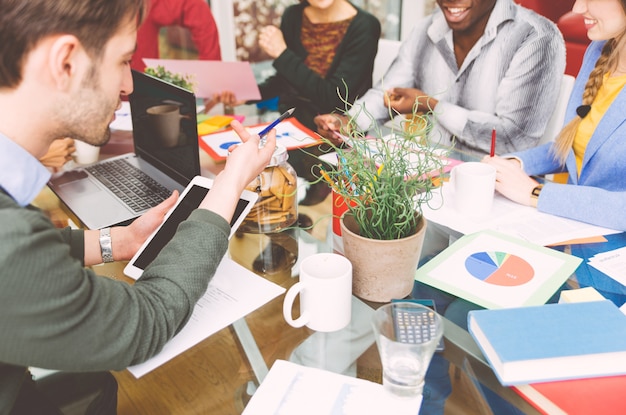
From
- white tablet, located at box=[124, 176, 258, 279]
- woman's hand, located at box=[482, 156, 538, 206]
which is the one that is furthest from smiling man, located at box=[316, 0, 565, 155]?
white tablet, located at box=[124, 176, 258, 279]

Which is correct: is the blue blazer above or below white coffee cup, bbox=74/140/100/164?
above

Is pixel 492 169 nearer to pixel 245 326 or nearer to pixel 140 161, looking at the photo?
pixel 245 326

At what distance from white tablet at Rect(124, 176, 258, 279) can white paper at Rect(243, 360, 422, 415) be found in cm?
31

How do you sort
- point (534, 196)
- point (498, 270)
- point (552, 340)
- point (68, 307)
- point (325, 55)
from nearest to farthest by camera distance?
point (68, 307), point (552, 340), point (498, 270), point (534, 196), point (325, 55)

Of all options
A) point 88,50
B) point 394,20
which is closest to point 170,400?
point 88,50

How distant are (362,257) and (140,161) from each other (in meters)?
0.93

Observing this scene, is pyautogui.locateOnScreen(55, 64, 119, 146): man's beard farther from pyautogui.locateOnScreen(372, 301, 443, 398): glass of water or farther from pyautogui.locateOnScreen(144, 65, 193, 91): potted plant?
pyautogui.locateOnScreen(144, 65, 193, 91): potted plant

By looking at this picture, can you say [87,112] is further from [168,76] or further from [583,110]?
[583,110]

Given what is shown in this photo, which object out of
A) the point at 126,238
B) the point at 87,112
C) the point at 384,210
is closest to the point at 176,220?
the point at 126,238

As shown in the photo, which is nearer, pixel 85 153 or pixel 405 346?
pixel 405 346

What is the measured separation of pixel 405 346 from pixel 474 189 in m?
0.57

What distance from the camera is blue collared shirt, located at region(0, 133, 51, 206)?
2.26ft

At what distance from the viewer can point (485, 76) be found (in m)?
1.90

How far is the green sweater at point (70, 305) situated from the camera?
0.58 metres
